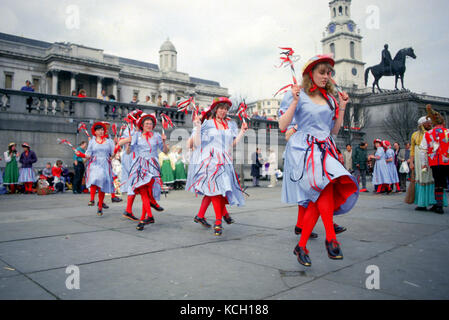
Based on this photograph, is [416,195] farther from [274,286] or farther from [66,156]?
[66,156]

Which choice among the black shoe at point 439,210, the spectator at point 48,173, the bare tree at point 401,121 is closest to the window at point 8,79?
the spectator at point 48,173

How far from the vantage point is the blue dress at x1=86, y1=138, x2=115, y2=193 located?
774 cm

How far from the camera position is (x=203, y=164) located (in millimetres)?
5473

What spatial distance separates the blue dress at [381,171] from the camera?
12273 millimetres

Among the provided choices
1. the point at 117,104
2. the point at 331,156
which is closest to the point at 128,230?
the point at 331,156

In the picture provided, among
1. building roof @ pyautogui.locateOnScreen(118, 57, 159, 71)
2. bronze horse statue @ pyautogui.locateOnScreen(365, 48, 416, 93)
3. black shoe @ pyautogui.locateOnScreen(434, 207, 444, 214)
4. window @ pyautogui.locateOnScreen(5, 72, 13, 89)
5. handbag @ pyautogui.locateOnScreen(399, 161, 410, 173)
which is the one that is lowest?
black shoe @ pyautogui.locateOnScreen(434, 207, 444, 214)

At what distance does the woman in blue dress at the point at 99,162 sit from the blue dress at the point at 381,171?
30.8 ft

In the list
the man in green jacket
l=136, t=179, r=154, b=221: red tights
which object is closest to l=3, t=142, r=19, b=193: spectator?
l=136, t=179, r=154, b=221: red tights

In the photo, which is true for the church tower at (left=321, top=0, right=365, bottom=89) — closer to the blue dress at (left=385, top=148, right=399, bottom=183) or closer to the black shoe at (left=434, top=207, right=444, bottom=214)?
the blue dress at (left=385, top=148, right=399, bottom=183)

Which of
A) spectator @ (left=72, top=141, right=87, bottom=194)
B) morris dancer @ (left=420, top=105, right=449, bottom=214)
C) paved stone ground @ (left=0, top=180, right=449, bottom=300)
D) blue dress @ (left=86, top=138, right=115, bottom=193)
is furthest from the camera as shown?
spectator @ (left=72, top=141, right=87, bottom=194)

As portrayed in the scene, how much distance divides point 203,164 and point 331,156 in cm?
247

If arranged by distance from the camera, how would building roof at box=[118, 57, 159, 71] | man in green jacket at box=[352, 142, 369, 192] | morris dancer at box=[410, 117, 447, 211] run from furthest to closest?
1. building roof at box=[118, 57, 159, 71]
2. man in green jacket at box=[352, 142, 369, 192]
3. morris dancer at box=[410, 117, 447, 211]

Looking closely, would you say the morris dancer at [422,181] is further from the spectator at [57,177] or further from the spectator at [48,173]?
the spectator at [48,173]

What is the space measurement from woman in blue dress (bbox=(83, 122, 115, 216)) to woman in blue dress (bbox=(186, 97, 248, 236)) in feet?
9.73
